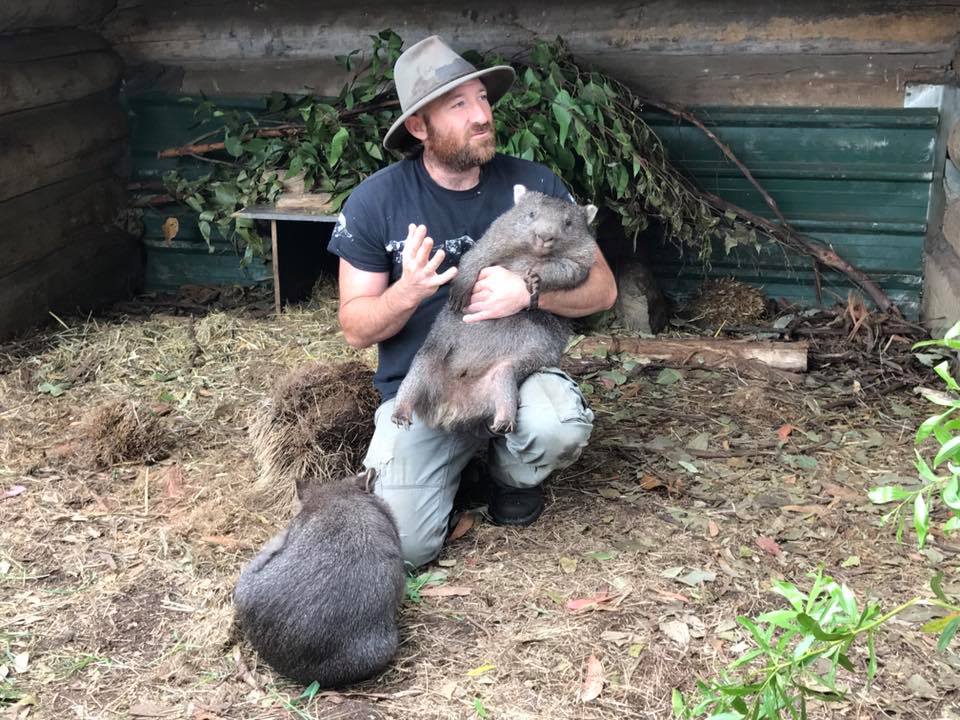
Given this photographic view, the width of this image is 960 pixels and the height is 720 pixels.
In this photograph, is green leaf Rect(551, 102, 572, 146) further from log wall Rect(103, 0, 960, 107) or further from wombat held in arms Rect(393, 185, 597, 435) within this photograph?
wombat held in arms Rect(393, 185, 597, 435)

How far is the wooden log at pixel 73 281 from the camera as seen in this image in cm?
672

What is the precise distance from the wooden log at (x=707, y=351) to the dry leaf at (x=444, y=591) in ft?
9.00

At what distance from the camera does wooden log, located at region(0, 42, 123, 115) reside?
21.3 feet

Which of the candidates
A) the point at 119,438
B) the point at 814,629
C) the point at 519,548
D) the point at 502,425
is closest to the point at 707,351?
the point at 519,548

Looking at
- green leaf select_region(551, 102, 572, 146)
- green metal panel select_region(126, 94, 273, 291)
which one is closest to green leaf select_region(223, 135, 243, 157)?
green metal panel select_region(126, 94, 273, 291)

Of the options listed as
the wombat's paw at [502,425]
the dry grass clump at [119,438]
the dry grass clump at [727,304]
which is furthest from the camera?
the dry grass clump at [727,304]

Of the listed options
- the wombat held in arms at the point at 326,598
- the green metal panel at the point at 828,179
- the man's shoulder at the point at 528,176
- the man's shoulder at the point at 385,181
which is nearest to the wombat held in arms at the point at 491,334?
the man's shoulder at the point at 528,176

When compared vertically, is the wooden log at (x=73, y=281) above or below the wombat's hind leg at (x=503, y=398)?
below

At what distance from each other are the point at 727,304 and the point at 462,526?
3.36 meters

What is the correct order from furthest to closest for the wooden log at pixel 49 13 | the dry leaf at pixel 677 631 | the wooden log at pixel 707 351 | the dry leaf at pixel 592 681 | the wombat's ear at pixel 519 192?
the wooden log at pixel 49 13
the wooden log at pixel 707 351
the wombat's ear at pixel 519 192
the dry leaf at pixel 677 631
the dry leaf at pixel 592 681

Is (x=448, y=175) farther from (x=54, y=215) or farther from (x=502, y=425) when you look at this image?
(x=54, y=215)

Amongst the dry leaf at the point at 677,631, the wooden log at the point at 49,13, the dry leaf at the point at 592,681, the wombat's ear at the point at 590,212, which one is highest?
the wooden log at the point at 49,13

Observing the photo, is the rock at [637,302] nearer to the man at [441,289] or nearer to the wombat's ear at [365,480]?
the man at [441,289]

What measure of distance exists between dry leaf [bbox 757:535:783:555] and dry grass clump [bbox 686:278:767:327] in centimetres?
294
